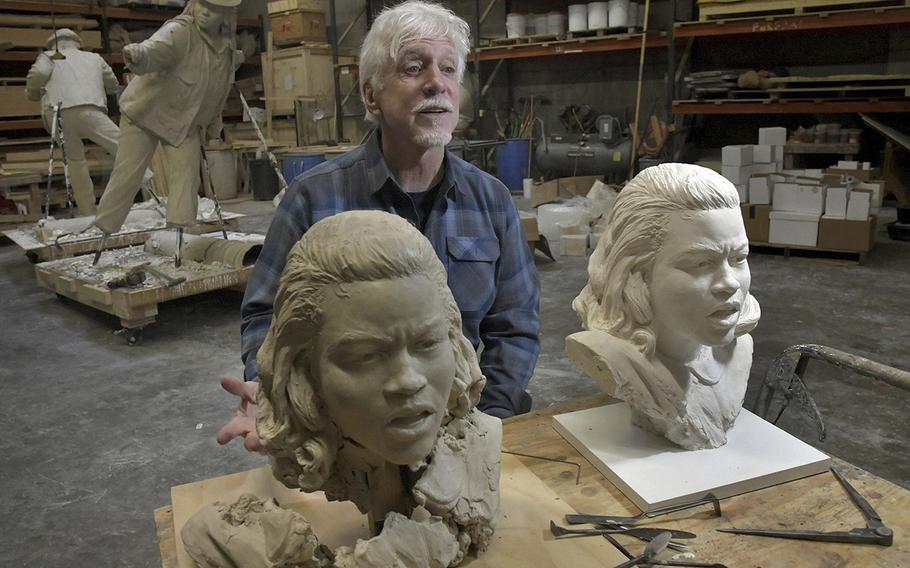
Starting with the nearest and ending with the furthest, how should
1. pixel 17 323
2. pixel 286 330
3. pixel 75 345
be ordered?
pixel 286 330 < pixel 75 345 < pixel 17 323

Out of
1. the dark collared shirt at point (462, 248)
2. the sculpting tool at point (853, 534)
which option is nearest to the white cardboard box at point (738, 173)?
the dark collared shirt at point (462, 248)

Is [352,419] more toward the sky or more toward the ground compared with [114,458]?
more toward the sky

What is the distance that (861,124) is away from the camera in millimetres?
8133

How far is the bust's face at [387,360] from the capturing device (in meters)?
→ 1.36

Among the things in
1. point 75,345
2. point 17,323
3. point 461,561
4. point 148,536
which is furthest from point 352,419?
point 17,323

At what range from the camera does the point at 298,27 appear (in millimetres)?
11469

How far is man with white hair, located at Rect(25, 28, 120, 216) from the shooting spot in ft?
24.4

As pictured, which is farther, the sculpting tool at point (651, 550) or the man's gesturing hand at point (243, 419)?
the man's gesturing hand at point (243, 419)

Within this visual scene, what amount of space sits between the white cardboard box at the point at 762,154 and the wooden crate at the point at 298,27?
740 centimetres

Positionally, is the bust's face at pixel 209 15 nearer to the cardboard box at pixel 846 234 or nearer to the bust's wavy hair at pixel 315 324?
the bust's wavy hair at pixel 315 324

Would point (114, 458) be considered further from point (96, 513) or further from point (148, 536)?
point (148, 536)

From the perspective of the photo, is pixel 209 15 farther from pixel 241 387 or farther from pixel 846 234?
pixel 846 234

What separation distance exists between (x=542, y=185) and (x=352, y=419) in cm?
765

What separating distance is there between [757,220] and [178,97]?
4.87 metres
